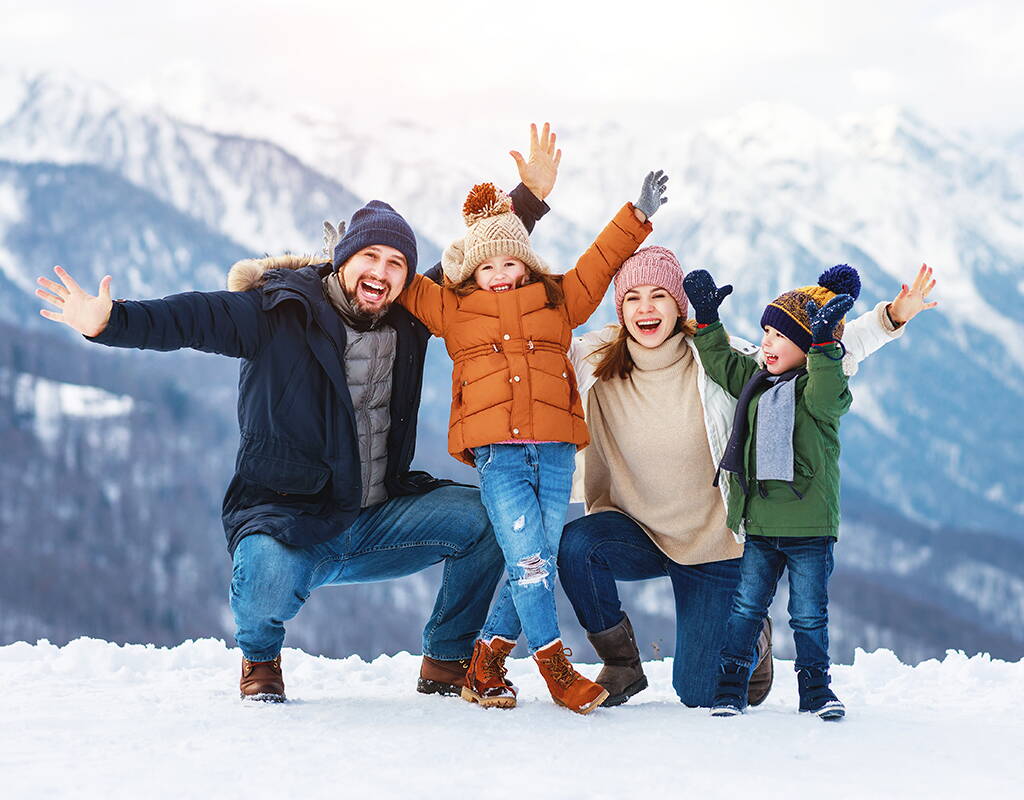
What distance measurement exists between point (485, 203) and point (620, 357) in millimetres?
943

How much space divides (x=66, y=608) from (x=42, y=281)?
356 feet

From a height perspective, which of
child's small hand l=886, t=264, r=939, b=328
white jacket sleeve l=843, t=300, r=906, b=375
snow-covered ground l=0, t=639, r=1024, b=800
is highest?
child's small hand l=886, t=264, r=939, b=328

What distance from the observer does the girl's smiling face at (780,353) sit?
4.44m

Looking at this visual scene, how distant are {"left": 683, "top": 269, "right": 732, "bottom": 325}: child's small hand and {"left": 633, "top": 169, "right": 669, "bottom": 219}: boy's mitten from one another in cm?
48

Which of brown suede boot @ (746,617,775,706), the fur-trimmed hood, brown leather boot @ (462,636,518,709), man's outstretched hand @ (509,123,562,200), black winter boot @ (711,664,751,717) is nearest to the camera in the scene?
black winter boot @ (711,664,751,717)

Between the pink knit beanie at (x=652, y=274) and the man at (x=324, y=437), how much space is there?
95 cm

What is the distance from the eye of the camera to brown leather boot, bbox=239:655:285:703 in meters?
4.43

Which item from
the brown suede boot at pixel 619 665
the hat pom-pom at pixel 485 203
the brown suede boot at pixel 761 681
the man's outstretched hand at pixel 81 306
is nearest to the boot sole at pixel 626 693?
the brown suede boot at pixel 619 665

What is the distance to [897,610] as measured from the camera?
12375cm

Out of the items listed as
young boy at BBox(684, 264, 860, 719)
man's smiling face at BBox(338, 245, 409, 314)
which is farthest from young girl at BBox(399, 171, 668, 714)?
young boy at BBox(684, 264, 860, 719)

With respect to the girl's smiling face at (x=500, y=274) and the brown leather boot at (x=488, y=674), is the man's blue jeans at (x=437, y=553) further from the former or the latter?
the girl's smiling face at (x=500, y=274)

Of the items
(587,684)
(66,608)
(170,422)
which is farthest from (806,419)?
(170,422)

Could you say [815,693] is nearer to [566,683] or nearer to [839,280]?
[566,683]

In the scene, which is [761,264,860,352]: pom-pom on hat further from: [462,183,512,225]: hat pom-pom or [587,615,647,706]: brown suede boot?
[587,615,647,706]: brown suede boot
